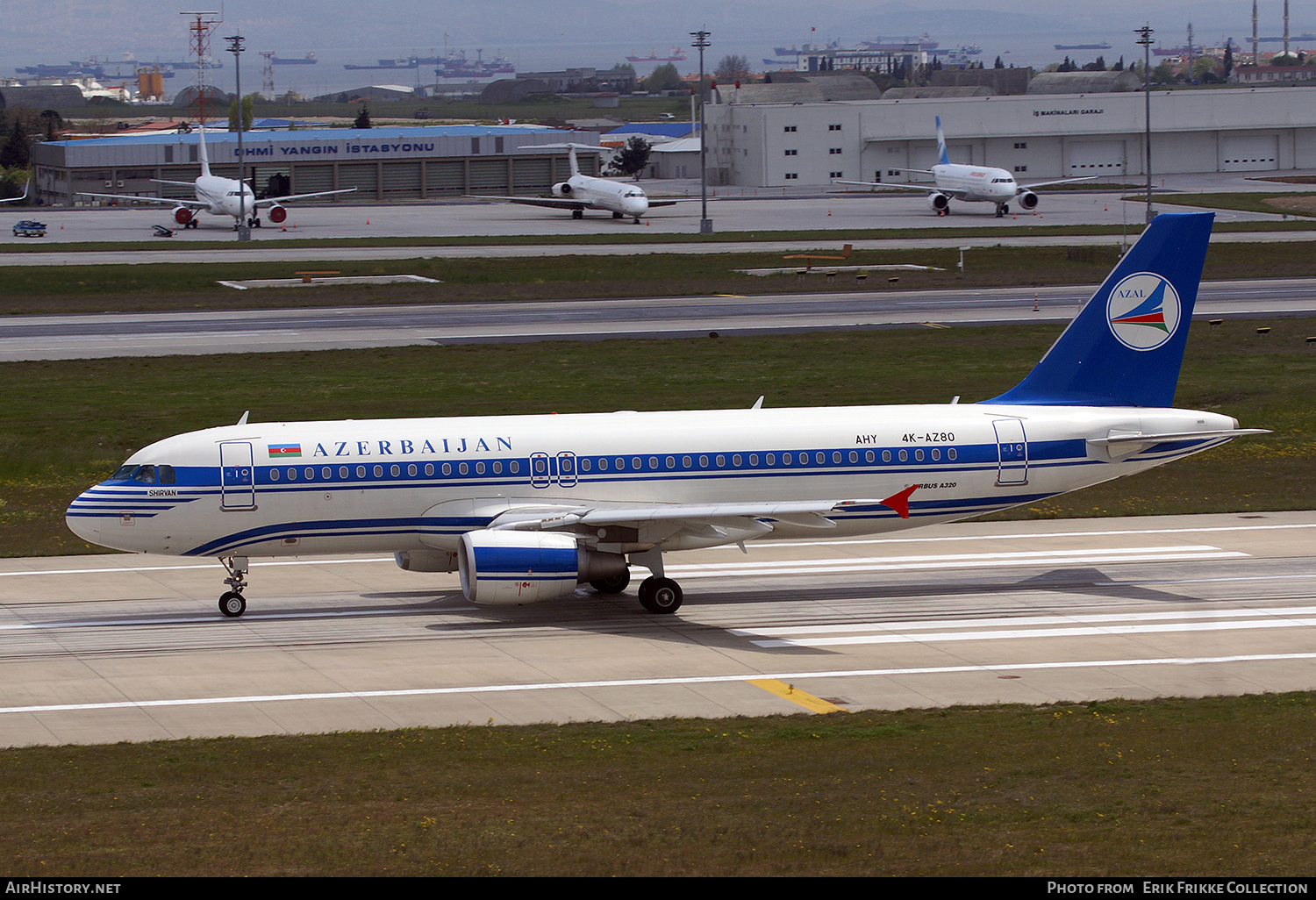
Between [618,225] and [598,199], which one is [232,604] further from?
[598,199]

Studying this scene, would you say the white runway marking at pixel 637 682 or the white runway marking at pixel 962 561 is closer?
the white runway marking at pixel 637 682

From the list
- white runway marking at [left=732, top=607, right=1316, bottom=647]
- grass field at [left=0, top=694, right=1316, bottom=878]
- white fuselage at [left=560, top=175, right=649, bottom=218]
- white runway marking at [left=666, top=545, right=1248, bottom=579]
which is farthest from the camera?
white fuselage at [left=560, top=175, right=649, bottom=218]

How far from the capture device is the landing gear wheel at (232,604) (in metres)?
32.2

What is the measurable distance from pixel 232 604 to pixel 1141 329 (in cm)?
2228

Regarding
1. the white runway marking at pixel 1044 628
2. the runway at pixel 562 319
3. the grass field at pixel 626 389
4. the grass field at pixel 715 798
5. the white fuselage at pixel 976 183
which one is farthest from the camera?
the white fuselage at pixel 976 183

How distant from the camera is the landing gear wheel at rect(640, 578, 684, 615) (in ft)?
106

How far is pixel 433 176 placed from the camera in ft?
586

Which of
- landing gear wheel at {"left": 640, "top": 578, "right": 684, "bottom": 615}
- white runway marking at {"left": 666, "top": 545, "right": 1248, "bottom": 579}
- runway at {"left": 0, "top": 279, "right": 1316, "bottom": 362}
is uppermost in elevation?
runway at {"left": 0, "top": 279, "right": 1316, "bottom": 362}

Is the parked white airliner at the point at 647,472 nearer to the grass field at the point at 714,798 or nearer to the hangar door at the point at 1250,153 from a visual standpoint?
the grass field at the point at 714,798

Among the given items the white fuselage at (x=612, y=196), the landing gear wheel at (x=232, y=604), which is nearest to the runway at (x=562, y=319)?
the landing gear wheel at (x=232, y=604)

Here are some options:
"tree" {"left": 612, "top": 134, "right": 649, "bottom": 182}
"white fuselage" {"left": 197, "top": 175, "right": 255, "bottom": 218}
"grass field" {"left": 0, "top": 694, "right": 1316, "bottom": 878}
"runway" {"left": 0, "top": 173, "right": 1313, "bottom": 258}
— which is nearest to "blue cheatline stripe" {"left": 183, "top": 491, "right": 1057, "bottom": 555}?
"grass field" {"left": 0, "top": 694, "right": 1316, "bottom": 878}

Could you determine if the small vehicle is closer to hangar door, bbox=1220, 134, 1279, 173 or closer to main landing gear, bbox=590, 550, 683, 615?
main landing gear, bbox=590, 550, 683, 615

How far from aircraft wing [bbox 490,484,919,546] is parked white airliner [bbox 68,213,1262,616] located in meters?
0.06

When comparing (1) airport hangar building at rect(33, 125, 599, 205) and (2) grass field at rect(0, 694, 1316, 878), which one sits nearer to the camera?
(2) grass field at rect(0, 694, 1316, 878)
